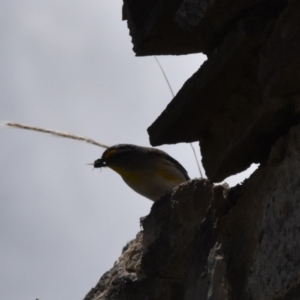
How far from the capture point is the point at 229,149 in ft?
8.11

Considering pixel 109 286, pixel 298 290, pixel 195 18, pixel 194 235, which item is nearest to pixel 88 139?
pixel 109 286

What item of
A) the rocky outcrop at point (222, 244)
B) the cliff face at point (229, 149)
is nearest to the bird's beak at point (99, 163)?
the rocky outcrop at point (222, 244)

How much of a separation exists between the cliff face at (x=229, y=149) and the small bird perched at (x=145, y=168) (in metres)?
3.69

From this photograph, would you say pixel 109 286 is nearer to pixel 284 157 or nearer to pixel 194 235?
pixel 194 235

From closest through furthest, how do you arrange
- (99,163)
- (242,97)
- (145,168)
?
(242,97) → (145,168) → (99,163)

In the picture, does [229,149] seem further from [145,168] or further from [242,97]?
[145,168]

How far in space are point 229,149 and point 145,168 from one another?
14.5 ft

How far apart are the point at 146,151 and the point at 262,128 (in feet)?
16.0

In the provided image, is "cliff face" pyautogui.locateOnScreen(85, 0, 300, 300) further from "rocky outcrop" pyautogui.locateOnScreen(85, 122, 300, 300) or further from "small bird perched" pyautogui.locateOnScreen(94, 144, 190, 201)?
"small bird perched" pyautogui.locateOnScreen(94, 144, 190, 201)

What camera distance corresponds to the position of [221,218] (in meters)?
2.49

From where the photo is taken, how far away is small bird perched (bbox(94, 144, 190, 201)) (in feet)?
21.9

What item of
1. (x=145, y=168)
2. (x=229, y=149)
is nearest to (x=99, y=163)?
(x=145, y=168)

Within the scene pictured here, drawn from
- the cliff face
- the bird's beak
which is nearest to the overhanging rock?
the cliff face

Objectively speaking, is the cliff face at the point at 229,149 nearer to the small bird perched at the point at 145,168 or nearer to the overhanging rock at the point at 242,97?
the overhanging rock at the point at 242,97
